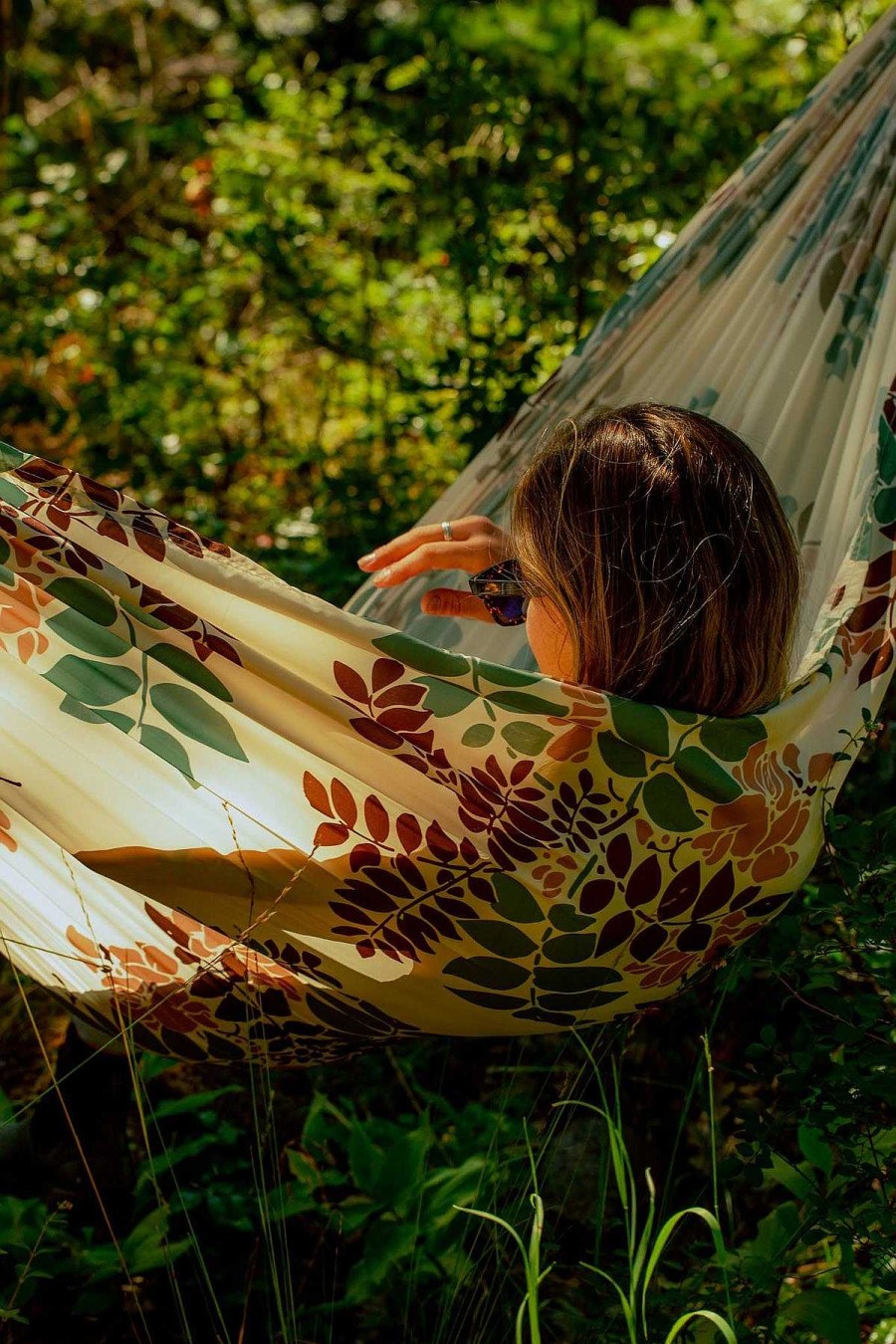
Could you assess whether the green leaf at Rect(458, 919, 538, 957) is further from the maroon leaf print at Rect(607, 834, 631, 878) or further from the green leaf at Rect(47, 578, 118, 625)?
the green leaf at Rect(47, 578, 118, 625)

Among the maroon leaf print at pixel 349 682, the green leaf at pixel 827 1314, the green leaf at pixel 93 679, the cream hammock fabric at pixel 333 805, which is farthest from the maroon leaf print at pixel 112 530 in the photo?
the green leaf at pixel 827 1314

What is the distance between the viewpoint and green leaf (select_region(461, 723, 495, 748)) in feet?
3.52

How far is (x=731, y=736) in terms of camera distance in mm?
1104

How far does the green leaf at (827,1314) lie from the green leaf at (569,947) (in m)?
0.41

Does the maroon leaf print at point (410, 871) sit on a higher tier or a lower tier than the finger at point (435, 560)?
lower

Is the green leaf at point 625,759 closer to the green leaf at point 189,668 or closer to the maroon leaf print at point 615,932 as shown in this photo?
the maroon leaf print at point 615,932

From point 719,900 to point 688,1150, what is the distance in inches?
32.6

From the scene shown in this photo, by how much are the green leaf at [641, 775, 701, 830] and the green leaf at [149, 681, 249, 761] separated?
13.6 inches

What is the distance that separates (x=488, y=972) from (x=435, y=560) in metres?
0.45

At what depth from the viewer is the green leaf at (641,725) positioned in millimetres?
1066

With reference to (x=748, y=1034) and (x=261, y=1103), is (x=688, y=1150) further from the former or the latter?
(x=261, y=1103)

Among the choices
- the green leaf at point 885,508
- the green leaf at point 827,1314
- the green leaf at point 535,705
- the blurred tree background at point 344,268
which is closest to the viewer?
the green leaf at point 535,705

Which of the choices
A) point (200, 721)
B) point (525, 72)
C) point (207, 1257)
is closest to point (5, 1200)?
point (207, 1257)

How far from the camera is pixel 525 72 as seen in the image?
10.0 ft
